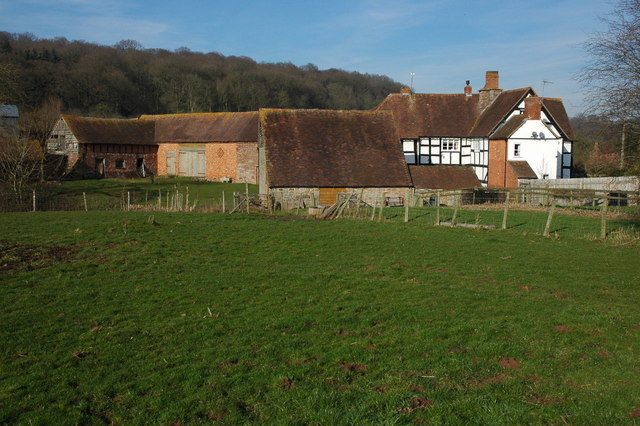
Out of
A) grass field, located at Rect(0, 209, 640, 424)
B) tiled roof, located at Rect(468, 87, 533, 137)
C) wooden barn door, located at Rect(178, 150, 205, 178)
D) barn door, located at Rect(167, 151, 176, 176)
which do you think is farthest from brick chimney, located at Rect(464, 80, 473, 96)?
grass field, located at Rect(0, 209, 640, 424)

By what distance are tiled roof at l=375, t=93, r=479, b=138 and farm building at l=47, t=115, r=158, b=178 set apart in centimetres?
2280

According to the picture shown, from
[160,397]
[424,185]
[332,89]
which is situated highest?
[332,89]

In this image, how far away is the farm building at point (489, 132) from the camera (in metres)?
40.0

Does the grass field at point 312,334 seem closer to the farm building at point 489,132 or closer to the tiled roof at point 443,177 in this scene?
the tiled roof at point 443,177

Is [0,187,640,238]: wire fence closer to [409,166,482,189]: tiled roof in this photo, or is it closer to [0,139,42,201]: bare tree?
[0,139,42,201]: bare tree

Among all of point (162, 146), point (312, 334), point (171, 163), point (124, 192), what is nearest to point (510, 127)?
point (124, 192)

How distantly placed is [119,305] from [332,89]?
4540 inches

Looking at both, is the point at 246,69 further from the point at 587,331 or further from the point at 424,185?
the point at 587,331

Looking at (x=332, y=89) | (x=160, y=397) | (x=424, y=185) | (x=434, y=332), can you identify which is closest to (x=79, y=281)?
(x=160, y=397)

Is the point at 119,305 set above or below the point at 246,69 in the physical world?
below

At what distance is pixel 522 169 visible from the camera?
130 feet

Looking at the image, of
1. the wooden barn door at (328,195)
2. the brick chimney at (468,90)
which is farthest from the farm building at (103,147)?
the brick chimney at (468,90)

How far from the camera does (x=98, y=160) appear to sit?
48.2 metres

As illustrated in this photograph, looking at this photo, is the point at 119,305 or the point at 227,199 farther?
the point at 227,199
